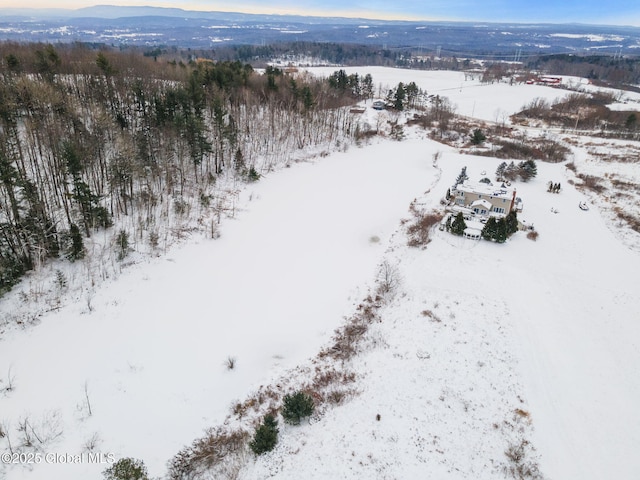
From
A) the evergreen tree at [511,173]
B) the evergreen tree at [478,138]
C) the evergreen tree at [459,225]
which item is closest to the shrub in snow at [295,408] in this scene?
the evergreen tree at [459,225]

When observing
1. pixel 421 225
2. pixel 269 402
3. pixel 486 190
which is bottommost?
pixel 269 402

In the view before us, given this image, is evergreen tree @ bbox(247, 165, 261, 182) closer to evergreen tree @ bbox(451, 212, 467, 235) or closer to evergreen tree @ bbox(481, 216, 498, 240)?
evergreen tree @ bbox(451, 212, 467, 235)

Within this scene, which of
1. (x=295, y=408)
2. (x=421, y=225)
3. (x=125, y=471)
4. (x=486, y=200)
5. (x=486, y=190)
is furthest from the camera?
(x=486, y=190)

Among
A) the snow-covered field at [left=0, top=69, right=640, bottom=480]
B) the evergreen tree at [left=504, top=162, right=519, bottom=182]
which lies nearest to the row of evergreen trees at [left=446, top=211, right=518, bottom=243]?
the snow-covered field at [left=0, top=69, right=640, bottom=480]

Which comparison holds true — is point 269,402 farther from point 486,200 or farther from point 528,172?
point 528,172

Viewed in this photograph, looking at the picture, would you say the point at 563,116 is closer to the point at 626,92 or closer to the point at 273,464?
the point at 626,92

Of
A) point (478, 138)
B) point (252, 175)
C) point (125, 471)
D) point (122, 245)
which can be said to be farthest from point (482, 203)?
point (478, 138)
